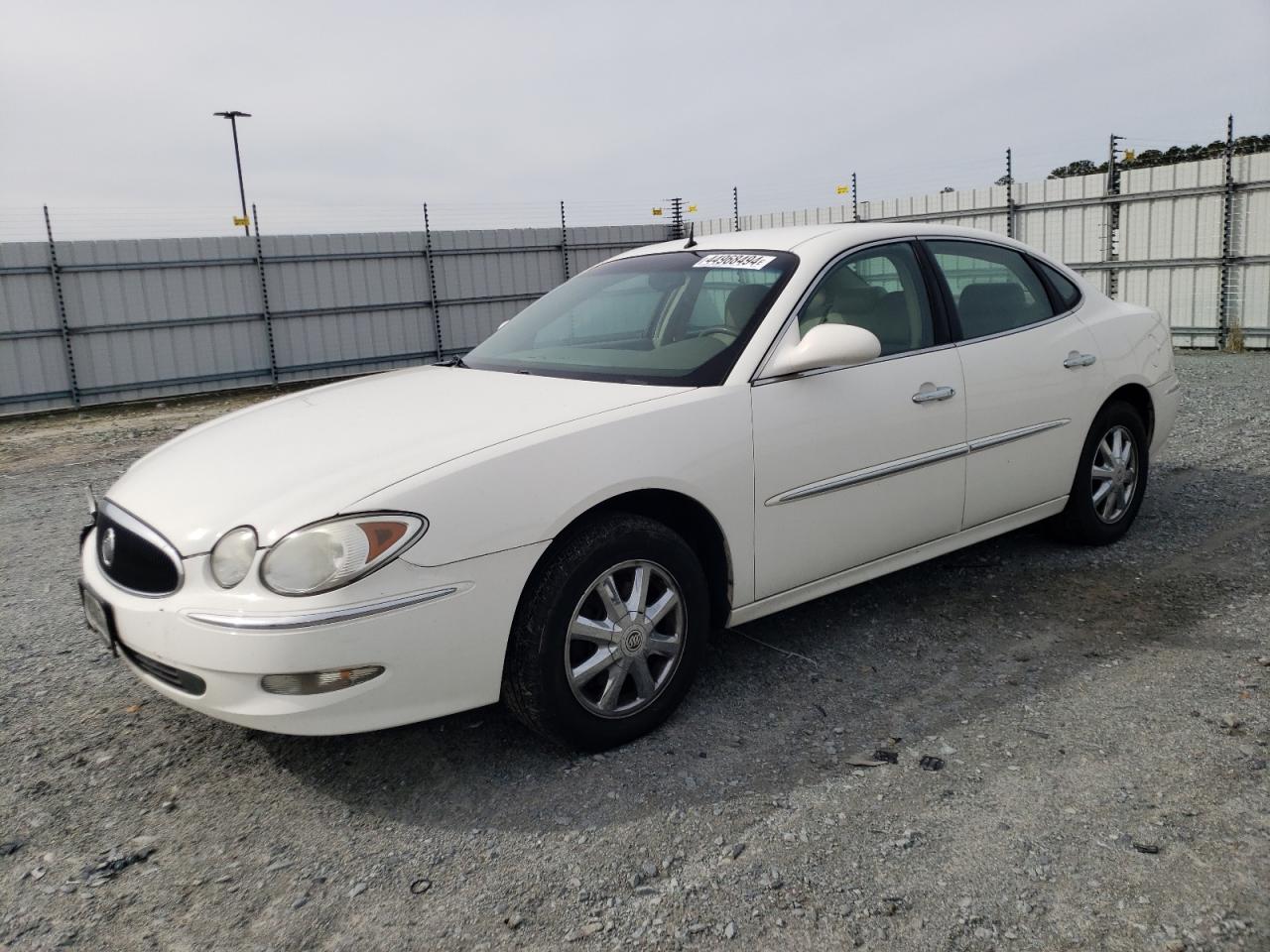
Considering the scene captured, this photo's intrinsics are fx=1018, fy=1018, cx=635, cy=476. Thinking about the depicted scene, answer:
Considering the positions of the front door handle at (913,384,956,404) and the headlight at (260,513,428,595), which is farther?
the front door handle at (913,384,956,404)

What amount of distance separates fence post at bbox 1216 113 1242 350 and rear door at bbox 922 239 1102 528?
11.3 meters

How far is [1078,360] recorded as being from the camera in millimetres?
4422

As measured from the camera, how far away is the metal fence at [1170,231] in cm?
1373

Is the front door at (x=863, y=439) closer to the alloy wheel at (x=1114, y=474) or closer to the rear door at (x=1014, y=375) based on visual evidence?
the rear door at (x=1014, y=375)

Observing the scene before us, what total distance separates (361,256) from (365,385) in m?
13.6

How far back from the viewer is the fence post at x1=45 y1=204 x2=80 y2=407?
14.2 meters

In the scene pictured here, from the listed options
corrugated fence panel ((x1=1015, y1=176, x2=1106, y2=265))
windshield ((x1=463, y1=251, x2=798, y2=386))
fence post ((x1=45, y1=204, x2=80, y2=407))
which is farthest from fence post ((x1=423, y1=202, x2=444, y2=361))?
windshield ((x1=463, y1=251, x2=798, y2=386))

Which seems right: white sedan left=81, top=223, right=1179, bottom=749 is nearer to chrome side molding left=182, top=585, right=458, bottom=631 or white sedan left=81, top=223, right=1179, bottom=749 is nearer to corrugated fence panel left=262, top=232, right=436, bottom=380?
chrome side molding left=182, top=585, right=458, bottom=631

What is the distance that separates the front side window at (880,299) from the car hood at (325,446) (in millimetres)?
771

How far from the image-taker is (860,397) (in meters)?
3.52

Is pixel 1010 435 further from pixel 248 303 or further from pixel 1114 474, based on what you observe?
pixel 248 303

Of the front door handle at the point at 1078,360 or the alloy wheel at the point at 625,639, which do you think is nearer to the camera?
the alloy wheel at the point at 625,639

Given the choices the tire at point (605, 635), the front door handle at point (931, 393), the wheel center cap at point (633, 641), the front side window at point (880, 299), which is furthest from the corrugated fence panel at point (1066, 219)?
the wheel center cap at point (633, 641)

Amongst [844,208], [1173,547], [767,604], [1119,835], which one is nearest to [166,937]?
[767,604]
